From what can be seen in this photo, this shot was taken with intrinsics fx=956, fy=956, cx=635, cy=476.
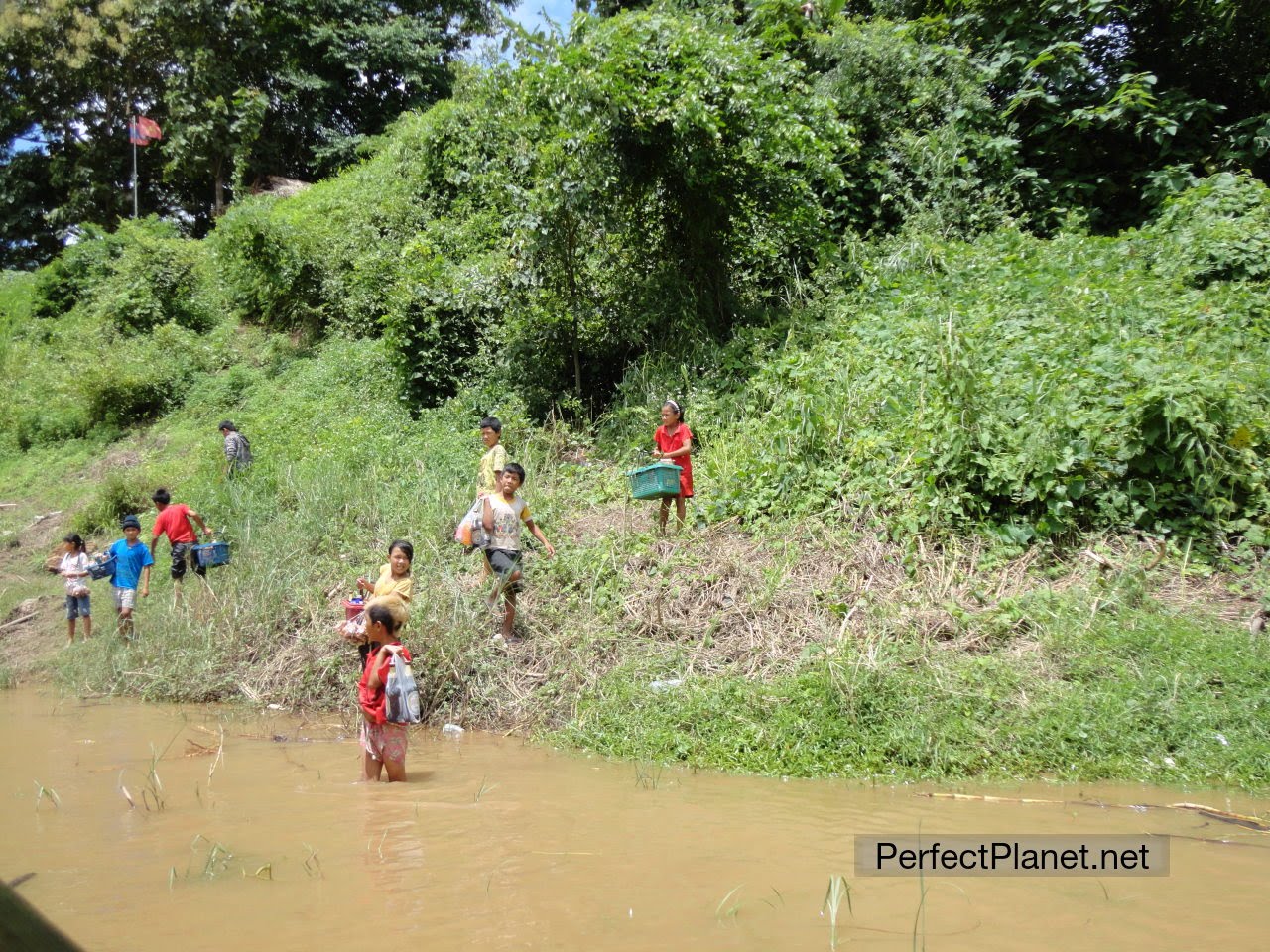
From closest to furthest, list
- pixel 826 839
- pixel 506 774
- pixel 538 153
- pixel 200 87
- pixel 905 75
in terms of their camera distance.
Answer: pixel 826 839
pixel 506 774
pixel 538 153
pixel 905 75
pixel 200 87

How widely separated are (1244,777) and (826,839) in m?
2.50

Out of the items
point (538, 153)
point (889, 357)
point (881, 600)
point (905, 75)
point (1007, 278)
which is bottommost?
point (881, 600)

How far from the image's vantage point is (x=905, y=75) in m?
13.2

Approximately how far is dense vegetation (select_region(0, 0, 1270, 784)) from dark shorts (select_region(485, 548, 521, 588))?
39cm

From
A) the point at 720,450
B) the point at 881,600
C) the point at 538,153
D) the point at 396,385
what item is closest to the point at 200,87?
the point at 396,385

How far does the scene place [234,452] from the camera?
12312 millimetres

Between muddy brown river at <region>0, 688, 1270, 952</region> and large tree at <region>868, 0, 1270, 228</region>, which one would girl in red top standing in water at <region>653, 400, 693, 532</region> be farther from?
large tree at <region>868, 0, 1270, 228</region>

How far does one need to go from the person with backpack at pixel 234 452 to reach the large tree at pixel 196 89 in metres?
13.2

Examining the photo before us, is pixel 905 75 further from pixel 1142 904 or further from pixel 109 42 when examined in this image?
pixel 109 42

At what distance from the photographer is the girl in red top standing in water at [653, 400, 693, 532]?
8.50 meters

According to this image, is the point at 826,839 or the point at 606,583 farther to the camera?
the point at 606,583

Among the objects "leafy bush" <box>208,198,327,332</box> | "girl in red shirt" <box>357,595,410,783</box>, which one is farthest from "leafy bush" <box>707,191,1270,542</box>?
"leafy bush" <box>208,198,327,332</box>

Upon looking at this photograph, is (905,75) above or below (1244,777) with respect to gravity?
above

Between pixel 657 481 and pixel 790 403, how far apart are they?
200 centimetres
